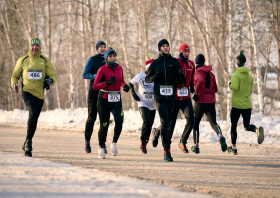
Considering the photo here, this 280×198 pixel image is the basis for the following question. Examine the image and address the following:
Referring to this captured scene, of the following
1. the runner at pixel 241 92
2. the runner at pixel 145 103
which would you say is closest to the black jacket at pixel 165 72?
the runner at pixel 145 103

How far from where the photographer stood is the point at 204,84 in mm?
8727

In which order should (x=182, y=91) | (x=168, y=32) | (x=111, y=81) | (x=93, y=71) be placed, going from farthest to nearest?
(x=168, y=32) → (x=93, y=71) → (x=182, y=91) → (x=111, y=81)

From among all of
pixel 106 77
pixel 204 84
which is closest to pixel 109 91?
pixel 106 77

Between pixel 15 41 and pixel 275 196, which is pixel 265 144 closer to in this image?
pixel 275 196

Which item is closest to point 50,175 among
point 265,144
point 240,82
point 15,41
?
point 240,82

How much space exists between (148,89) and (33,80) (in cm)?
239

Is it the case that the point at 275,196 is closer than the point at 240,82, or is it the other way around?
the point at 275,196

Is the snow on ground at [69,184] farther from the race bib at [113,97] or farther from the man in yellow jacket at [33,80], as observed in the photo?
the race bib at [113,97]

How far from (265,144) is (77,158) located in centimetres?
563

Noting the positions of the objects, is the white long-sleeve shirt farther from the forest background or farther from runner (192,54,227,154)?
the forest background

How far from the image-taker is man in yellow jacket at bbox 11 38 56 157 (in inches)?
309

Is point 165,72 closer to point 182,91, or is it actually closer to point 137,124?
point 182,91

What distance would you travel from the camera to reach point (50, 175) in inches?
211

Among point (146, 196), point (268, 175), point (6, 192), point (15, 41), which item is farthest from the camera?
point (15, 41)
